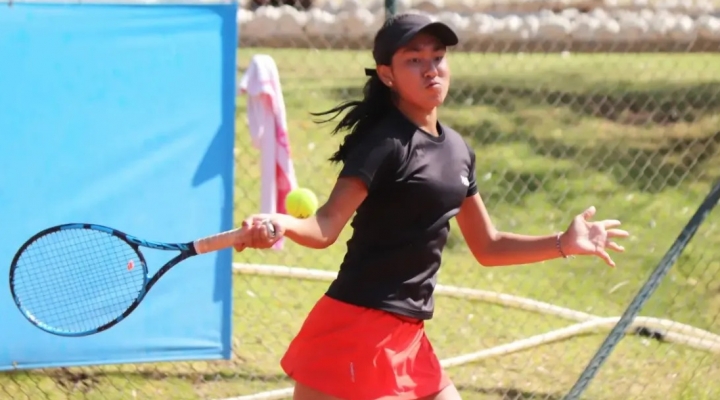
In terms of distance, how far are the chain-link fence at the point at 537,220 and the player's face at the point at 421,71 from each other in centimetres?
240

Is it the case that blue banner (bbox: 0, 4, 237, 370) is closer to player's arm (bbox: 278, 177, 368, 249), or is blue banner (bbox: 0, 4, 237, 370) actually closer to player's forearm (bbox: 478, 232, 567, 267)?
player's forearm (bbox: 478, 232, 567, 267)

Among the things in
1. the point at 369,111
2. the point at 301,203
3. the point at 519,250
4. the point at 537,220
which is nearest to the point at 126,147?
the point at 301,203

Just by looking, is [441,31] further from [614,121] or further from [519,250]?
[614,121]

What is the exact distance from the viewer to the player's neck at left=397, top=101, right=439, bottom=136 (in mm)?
3592

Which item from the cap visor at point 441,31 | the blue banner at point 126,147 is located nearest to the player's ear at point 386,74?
the cap visor at point 441,31

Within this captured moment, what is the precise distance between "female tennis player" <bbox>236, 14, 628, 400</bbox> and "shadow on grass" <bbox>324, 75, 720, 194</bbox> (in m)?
5.24

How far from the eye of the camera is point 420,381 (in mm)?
3652

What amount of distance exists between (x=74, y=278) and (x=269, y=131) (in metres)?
2.19

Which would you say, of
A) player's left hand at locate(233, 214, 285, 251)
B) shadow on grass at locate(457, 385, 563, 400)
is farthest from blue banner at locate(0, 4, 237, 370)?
player's left hand at locate(233, 214, 285, 251)

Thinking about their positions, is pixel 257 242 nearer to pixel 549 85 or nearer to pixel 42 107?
pixel 42 107

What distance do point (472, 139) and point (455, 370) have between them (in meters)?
4.25

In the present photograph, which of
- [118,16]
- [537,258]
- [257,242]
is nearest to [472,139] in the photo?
[118,16]

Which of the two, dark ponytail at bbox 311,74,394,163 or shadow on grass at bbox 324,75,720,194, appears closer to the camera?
dark ponytail at bbox 311,74,394,163

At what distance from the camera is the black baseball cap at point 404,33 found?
11.5 feet
